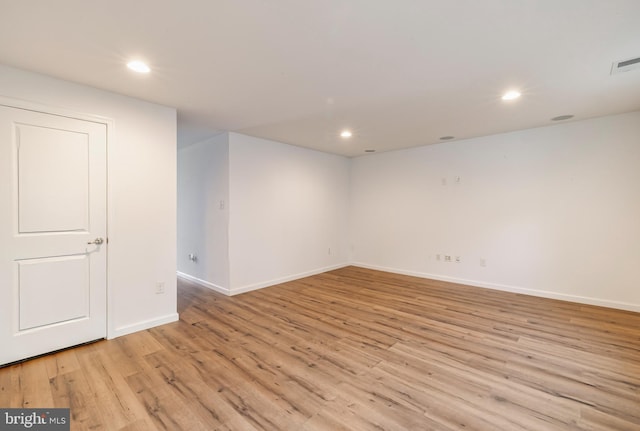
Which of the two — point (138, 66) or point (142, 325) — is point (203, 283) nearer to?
point (142, 325)

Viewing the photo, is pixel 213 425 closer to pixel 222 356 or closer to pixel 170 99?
pixel 222 356

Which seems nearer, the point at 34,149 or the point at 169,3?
the point at 169,3

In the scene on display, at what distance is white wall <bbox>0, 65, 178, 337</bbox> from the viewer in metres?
2.77

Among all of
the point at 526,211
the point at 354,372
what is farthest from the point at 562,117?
the point at 354,372

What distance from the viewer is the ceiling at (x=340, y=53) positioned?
1631 mm

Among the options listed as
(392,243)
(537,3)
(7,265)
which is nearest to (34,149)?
(7,265)

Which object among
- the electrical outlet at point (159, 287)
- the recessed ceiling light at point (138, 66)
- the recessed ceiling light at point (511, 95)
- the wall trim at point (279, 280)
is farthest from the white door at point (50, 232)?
the recessed ceiling light at point (511, 95)

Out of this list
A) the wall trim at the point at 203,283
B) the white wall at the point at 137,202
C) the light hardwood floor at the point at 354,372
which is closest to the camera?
the light hardwood floor at the point at 354,372

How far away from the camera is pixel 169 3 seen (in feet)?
5.12

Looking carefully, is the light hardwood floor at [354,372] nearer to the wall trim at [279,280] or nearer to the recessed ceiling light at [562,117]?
the wall trim at [279,280]

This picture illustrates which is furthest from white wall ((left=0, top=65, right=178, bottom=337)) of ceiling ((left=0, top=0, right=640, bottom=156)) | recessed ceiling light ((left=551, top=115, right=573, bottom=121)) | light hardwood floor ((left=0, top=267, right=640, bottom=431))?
recessed ceiling light ((left=551, top=115, right=573, bottom=121))

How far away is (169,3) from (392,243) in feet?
16.3

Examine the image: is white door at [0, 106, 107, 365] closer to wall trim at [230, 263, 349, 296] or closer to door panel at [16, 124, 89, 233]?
door panel at [16, 124, 89, 233]

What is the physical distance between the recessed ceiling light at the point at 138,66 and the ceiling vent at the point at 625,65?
3.67 metres
